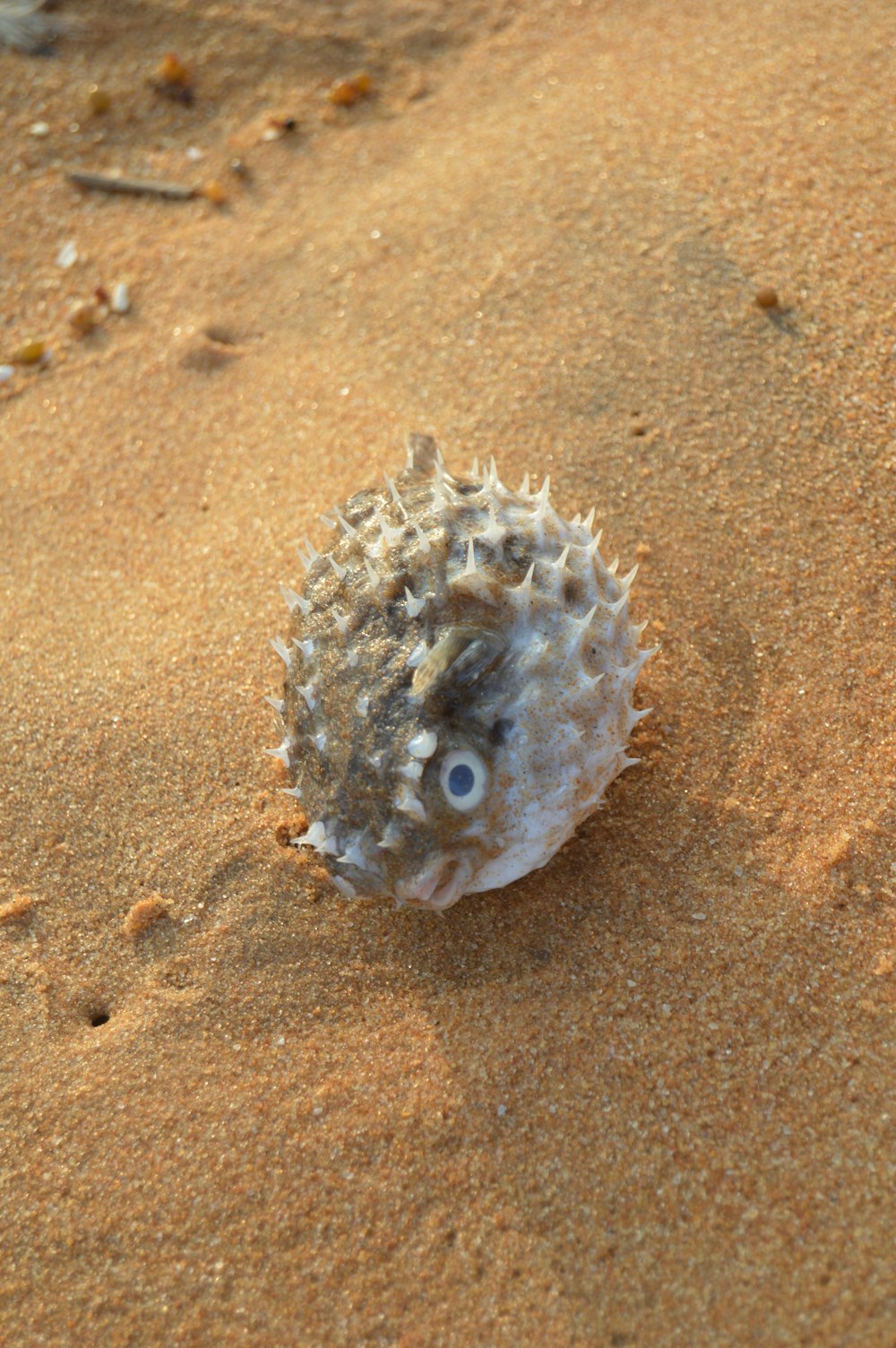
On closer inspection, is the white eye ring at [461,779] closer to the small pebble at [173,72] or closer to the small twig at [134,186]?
the small twig at [134,186]

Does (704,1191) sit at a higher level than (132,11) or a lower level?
lower

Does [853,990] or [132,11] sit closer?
[853,990]

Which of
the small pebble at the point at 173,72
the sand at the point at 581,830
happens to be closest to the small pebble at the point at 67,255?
the sand at the point at 581,830

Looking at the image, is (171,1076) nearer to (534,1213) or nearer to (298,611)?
(534,1213)

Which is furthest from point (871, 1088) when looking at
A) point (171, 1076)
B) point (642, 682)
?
point (171, 1076)

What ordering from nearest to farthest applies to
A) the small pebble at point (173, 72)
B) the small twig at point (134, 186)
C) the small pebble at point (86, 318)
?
1. the small pebble at point (86, 318)
2. the small twig at point (134, 186)
3. the small pebble at point (173, 72)

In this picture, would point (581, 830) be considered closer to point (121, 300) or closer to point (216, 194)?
point (121, 300)
